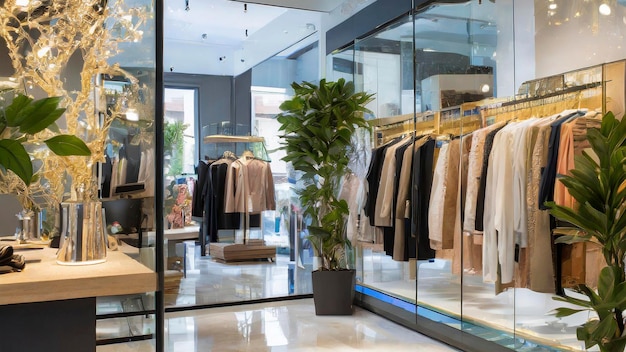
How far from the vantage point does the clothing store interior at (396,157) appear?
10.3 feet

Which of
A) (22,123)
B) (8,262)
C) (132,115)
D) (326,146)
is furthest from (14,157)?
(326,146)

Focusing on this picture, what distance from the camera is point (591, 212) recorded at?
8.21 feet

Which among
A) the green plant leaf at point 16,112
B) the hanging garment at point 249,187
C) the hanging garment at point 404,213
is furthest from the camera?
the hanging garment at point 249,187

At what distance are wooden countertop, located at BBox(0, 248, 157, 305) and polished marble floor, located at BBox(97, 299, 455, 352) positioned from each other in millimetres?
2747

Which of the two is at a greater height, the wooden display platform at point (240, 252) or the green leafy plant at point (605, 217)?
the green leafy plant at point (605, 217)

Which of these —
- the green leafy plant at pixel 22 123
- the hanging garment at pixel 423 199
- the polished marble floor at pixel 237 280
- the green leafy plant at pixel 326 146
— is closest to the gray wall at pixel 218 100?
the green leafy plant at pixel 326 146

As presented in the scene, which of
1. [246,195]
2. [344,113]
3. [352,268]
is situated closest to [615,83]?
[344,113]

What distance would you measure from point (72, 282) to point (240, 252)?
467 centimetres

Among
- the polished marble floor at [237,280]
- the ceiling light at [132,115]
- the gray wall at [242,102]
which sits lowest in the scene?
the polished marble floor at [237,280]

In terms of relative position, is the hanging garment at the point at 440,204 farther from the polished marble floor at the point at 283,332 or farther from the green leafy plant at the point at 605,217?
the green leafy plant at the point at 605,217

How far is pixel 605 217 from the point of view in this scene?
98.2 inches

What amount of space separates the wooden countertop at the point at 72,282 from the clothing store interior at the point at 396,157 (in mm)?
116

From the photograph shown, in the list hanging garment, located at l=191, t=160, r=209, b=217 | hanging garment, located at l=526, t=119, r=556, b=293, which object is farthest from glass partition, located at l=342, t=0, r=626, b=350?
hanging garment, located at l=191, t=160, r=209, b=217

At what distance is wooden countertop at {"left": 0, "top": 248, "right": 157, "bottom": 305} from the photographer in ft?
4.75
